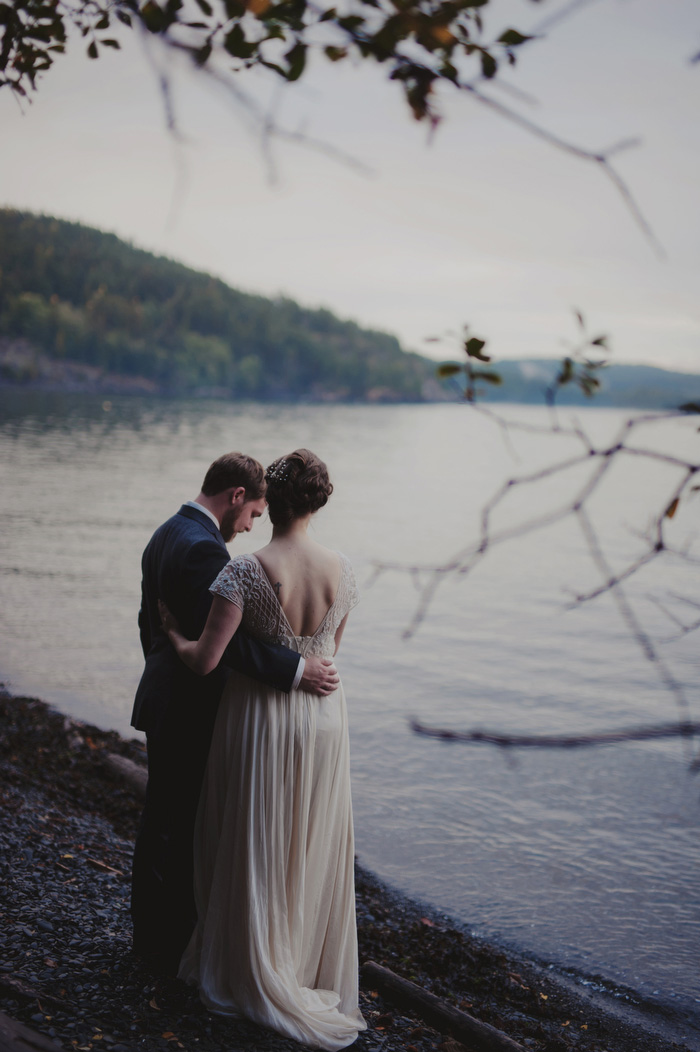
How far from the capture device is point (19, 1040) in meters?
2.77

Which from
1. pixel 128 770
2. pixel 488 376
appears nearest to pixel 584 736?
pixel 488 376

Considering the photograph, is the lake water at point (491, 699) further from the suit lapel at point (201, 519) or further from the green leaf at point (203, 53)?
the green leaf at point (203, 53)

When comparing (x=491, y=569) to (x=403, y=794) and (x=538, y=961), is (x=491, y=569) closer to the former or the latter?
(x=403, y=794)

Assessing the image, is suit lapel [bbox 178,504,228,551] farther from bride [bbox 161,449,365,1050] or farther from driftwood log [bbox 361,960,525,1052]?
driftwood log [bbox 361,960,525,1052]

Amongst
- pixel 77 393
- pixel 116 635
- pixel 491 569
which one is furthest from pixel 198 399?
pixel 116 635

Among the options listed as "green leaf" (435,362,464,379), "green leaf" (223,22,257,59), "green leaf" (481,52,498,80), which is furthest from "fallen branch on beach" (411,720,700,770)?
"green leaf" (223,22,257,59)

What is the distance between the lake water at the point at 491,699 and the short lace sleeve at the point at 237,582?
84 centimetres

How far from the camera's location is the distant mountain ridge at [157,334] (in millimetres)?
131375

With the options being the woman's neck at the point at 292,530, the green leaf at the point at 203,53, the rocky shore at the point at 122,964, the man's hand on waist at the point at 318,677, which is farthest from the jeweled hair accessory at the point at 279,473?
the rocky shore at the point at 122,964

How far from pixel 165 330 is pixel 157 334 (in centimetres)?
257

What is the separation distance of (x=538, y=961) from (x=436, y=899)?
1.00m

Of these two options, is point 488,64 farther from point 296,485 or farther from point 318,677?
point 318,677

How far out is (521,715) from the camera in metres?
12.3

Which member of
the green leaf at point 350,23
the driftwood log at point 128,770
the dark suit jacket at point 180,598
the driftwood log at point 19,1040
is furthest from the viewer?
the driftwood log at point 128,770
